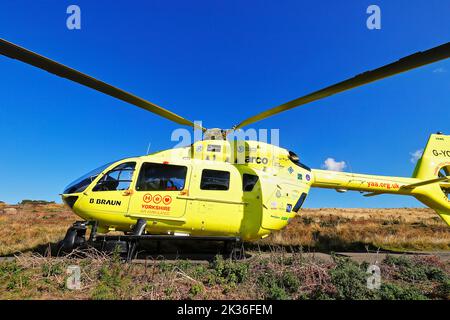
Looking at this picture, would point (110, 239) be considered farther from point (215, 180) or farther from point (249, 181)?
point (249, 181)

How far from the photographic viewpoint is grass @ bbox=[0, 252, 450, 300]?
5.53 m

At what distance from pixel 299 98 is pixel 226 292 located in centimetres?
508

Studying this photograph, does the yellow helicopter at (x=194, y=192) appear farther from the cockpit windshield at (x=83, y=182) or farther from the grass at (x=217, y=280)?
the grass at (x=217, y=280)

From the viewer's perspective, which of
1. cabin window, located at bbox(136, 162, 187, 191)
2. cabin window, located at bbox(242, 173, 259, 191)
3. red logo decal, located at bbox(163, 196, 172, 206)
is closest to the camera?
red logo decal, located at bbox(163, 196, 172, 206)

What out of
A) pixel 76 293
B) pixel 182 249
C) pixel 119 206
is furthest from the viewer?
pixel 182 249

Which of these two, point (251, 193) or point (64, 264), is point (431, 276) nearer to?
point (251, 193)

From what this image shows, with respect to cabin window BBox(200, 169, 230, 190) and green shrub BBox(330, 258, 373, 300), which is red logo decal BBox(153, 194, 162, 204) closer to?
cabin window BBox(200, 169, 230, 190)

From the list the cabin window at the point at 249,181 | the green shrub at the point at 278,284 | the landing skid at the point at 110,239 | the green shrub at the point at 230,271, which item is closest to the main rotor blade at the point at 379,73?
the cabin window at the point at 249,181

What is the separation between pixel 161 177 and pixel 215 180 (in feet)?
6.11

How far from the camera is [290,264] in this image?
7320 mm

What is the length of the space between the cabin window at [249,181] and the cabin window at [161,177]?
2.10m

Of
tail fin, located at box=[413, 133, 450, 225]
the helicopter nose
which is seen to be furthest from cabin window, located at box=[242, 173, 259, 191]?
tail fin, located at box=[413, 133, 450, 225]

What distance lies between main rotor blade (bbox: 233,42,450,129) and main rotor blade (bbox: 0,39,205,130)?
12.3 feet
